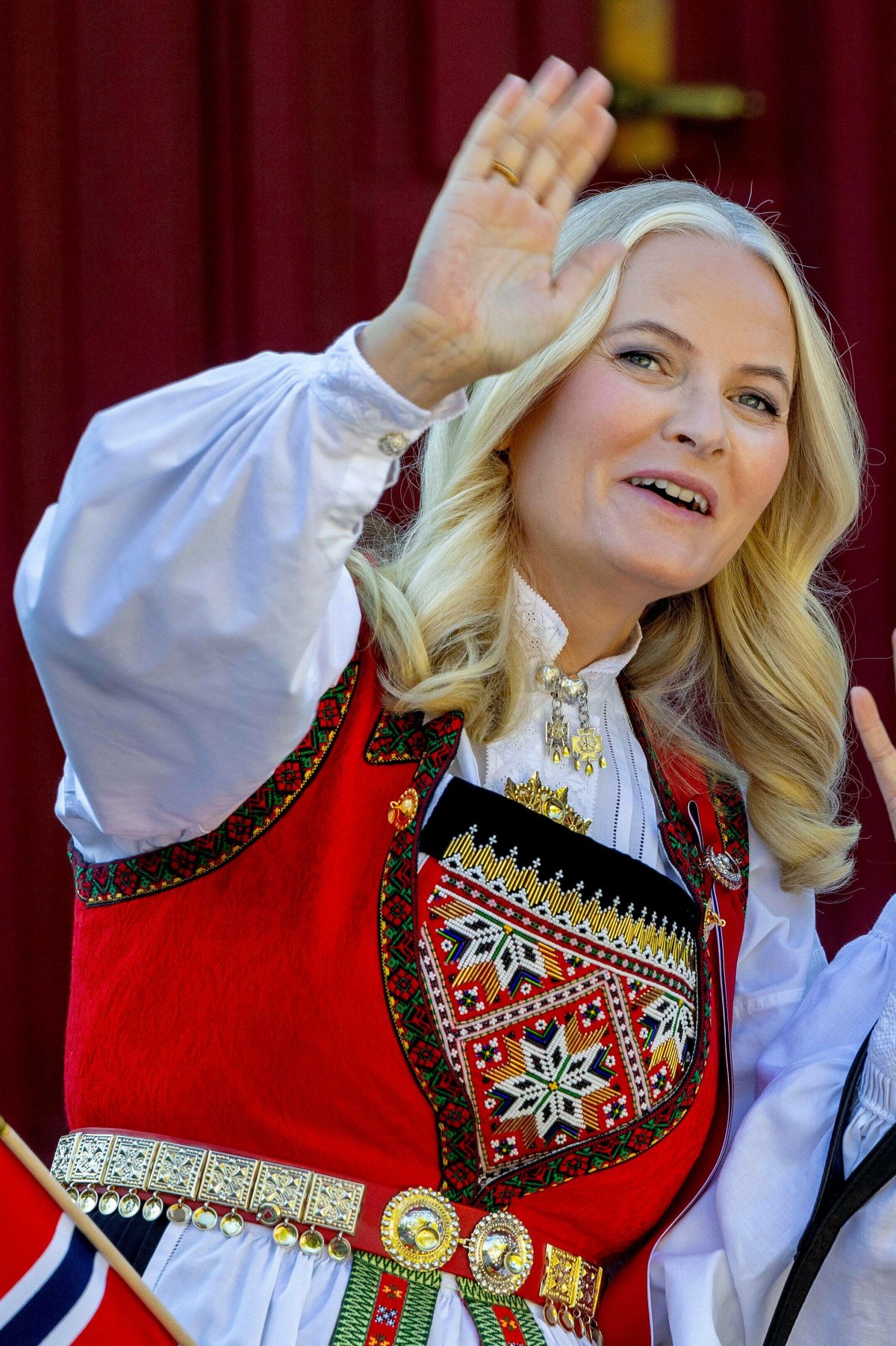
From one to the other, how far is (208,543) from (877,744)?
88 cm

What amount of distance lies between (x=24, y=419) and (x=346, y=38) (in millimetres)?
709

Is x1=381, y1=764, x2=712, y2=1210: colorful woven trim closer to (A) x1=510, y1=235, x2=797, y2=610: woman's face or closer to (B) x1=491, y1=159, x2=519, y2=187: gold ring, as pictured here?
(A) x1=510, y1=235, x2=797, y2=610: woman's face

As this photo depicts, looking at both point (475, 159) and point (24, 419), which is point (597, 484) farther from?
point (24, 419)

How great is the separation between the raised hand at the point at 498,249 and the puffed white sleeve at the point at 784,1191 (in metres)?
0.92

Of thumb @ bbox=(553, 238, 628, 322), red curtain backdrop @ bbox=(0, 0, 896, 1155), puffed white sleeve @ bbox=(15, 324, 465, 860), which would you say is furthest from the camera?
red curtain backdrop @ bbox=(0, 0, 896, 1155)

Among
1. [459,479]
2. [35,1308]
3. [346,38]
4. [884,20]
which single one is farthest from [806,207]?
[35,1308]

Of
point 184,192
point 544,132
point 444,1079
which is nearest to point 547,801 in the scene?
point 444,1079

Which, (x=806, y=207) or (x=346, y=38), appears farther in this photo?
(x=806, y=207)

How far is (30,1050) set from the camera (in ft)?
6.73

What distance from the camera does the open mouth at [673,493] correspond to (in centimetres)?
160

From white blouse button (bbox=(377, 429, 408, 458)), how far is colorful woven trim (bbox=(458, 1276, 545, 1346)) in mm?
822

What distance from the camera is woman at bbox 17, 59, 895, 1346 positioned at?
1104 mm

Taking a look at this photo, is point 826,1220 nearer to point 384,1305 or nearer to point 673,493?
point 384,1305

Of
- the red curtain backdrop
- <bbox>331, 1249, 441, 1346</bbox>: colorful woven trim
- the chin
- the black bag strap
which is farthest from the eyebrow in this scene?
<bbox>331, 1249, 441, 1346</bbox>: colorful woven trim
